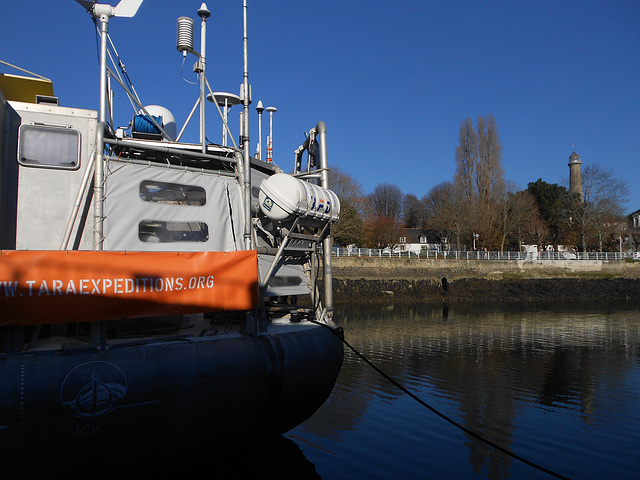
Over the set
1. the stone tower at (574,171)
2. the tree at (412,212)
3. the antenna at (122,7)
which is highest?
the stone tower at (574,171)

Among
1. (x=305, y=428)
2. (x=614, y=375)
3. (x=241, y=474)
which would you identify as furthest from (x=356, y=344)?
(x=241, y=474)

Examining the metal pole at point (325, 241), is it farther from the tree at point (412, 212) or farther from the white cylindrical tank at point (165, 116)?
the tree at point (412, 212)

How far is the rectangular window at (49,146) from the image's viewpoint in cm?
657

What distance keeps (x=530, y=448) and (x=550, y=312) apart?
87.4 feet

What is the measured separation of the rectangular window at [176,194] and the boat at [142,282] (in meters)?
0.02

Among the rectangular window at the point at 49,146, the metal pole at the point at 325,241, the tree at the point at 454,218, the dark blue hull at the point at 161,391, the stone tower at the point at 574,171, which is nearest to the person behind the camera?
the dark blue hull at the point at 161,391

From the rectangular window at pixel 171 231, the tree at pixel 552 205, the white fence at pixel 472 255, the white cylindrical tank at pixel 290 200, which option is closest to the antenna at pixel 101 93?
the rectangular window at pixel 171 231

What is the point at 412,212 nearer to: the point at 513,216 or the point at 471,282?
the point at 513,216

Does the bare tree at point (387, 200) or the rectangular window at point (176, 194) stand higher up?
the bare tree at point (387, 200)

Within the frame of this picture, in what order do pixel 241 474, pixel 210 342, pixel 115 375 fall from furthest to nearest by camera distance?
pixel 241 474, pixel 210 342, pixel 115 375

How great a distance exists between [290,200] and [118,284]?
2.82 meters

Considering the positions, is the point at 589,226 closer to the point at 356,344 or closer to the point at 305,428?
the point at 356,344

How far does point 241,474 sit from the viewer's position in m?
7.25

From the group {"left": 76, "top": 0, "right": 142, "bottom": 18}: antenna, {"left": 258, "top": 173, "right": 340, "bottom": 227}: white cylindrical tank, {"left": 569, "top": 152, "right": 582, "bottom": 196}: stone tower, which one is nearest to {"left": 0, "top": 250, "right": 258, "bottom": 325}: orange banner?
{"left": 258, "top": 173, "right": 340, "bottom": 227}: white cylindrical tank
